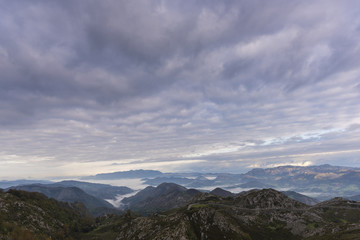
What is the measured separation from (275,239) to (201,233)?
80.3 m

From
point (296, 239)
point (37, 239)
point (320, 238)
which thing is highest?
point (37, 239)

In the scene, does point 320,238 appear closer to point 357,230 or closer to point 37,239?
point 357,230

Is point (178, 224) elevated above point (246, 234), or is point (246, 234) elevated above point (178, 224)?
point (178, 224)

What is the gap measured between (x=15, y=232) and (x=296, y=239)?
11361 inches

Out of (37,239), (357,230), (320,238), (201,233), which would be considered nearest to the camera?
(357,230)

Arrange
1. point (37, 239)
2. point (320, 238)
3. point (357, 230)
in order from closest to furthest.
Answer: point (357, 230) → point (320, 238) → point (37, 239)

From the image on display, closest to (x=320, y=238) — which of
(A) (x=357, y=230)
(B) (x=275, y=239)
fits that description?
(A) (x=357, y=230)

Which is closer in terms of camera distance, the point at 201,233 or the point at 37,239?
the point at 201,233

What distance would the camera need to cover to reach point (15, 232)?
19662 cm

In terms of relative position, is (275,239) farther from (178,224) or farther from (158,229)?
(158,229)

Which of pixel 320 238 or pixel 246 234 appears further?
pixel 246 234

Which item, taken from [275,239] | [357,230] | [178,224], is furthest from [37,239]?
[357,230]

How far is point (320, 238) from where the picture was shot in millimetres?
166500

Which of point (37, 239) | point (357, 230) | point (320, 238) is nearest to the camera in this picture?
point (357, 230)
